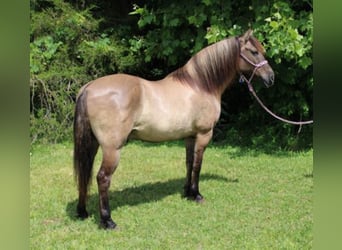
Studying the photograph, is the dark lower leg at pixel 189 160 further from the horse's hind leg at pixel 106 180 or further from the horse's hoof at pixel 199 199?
the horse's hind leg at pixel 106 180

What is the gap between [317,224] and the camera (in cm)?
45

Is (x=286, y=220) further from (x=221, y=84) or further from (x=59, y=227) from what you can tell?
(x=59, y=227)

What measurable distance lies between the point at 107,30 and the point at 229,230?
630 centimetres

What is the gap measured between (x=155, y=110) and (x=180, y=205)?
1.12m

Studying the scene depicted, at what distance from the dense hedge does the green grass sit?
1.15 meters

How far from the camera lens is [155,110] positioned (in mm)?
3846

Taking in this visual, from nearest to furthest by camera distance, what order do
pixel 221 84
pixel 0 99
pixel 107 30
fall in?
pixel 0 99
pixel 221 84
pixel 107 30

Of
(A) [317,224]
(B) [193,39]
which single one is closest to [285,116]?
(B) [193,39]

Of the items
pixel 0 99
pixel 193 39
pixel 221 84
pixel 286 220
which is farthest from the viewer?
pixel 193 39

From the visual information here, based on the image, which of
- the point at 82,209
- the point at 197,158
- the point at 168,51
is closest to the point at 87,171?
the point at 82,209

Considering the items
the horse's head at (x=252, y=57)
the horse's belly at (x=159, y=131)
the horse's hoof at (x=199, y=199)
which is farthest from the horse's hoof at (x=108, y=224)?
the horse's head at (x=252, y=57)

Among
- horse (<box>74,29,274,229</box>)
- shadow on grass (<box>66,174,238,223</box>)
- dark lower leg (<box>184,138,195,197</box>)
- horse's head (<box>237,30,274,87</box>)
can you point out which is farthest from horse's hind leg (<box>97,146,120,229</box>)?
horse's head (<box>237,30,274,87</box>)

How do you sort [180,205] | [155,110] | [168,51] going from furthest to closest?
[168,51] < [180,205] < [155,110]

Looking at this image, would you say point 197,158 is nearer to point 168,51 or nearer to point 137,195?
point 137,195
